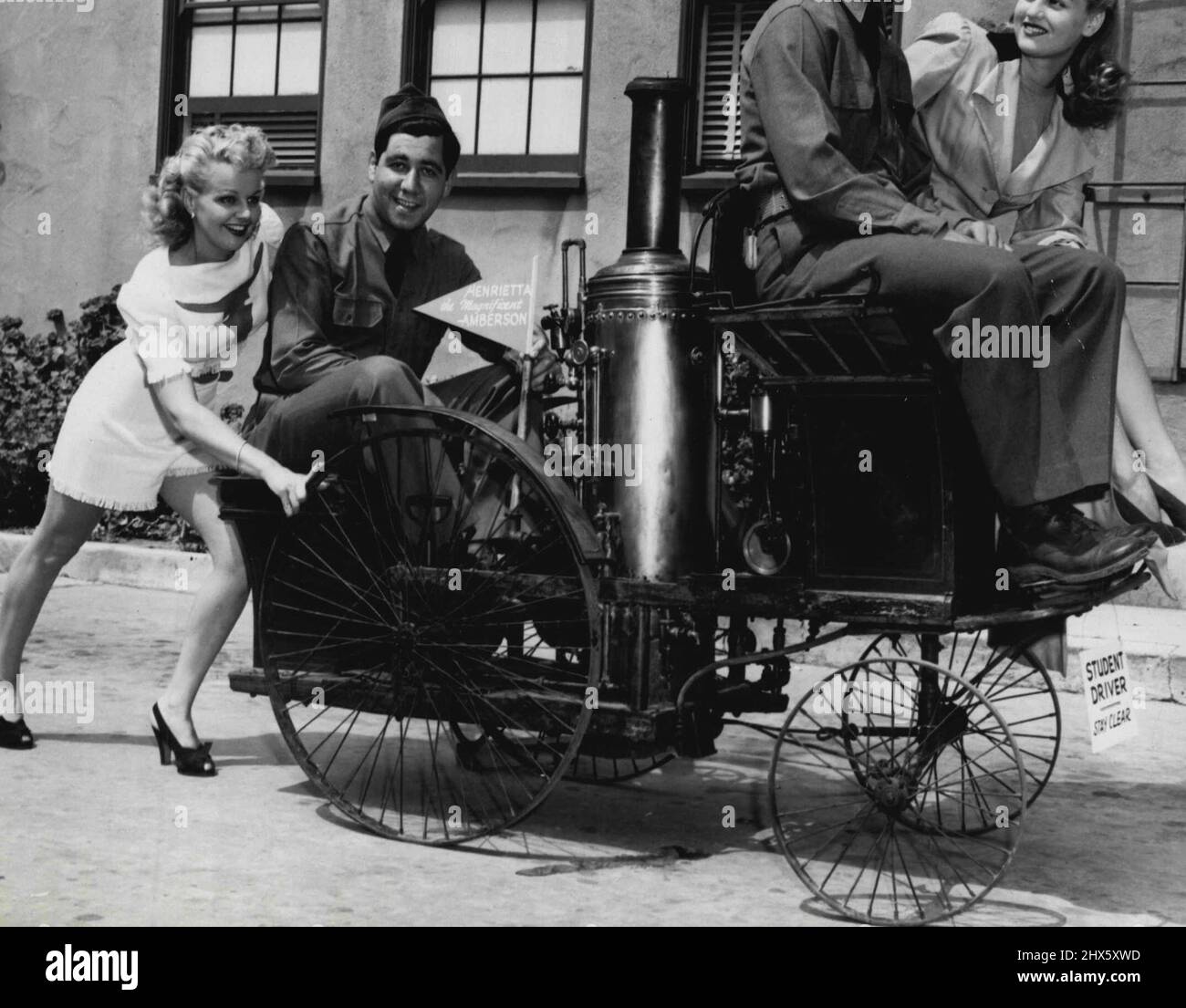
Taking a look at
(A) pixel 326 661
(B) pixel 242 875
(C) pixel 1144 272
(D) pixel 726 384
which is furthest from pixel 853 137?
(C) pixel 1144 272

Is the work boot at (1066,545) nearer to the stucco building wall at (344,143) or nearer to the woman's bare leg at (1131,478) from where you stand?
the woman's bare leg at (1131,478)

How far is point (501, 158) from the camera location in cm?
1132

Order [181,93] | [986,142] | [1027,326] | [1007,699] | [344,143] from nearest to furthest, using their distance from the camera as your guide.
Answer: [1027,326] → [986,142] → [1007,699] → [344,143] → [181,93]

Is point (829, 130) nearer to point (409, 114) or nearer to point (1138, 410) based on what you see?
point (1138, 410)

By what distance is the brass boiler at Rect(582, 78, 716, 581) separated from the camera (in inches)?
189

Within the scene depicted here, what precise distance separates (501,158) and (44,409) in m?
3.38

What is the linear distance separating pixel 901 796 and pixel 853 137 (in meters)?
1.70

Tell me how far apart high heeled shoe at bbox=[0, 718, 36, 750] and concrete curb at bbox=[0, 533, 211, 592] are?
3.90 meters

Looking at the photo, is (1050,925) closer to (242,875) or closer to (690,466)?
(690,466)

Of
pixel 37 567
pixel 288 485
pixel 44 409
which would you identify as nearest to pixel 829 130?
pixel 288 485

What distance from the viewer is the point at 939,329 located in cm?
412

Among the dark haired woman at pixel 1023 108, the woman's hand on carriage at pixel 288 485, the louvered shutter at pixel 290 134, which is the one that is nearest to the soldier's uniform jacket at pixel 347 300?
the woman's hand on carriage at pixel 288 485

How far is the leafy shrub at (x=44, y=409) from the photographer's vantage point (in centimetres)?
1074

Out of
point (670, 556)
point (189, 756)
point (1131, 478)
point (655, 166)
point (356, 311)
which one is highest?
point (655, 166)
